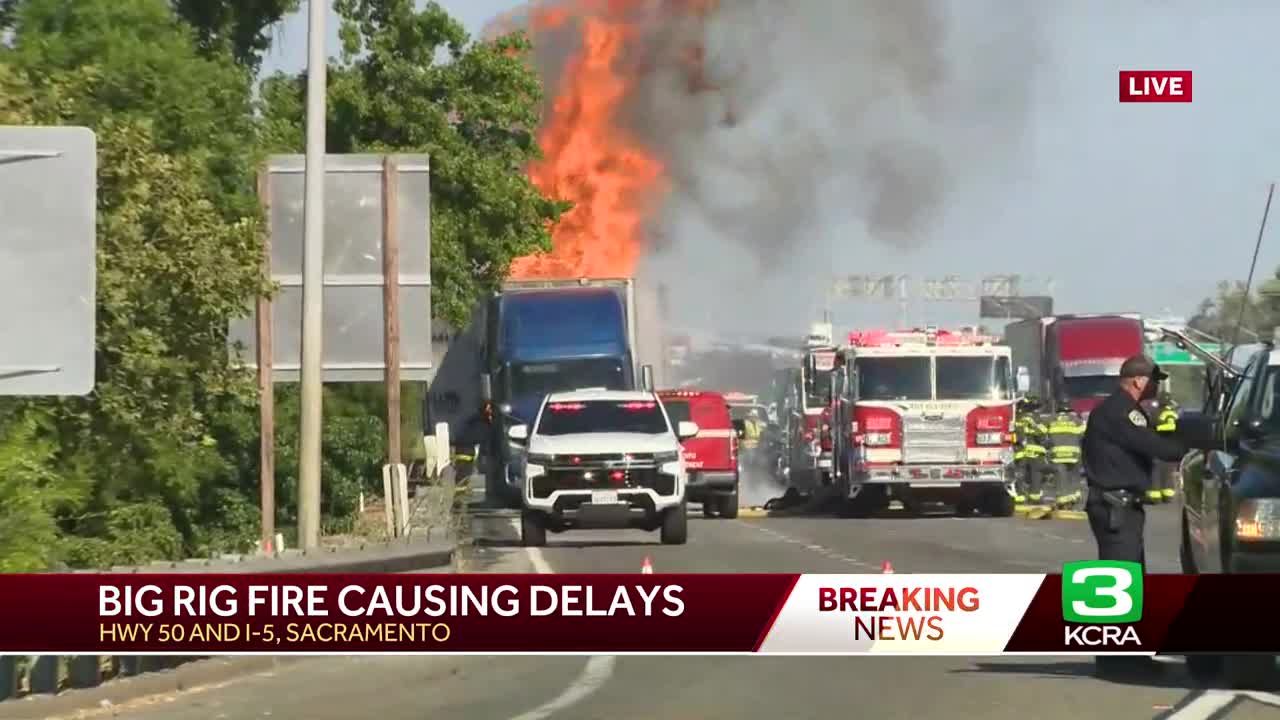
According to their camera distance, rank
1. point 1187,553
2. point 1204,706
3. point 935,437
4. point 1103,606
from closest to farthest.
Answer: point 1103,606 → point 1204,706 → point 1187,553 → point 935,437

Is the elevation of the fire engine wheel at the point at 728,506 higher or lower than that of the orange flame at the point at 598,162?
lower

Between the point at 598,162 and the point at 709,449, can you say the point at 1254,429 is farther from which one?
the point at 598,162

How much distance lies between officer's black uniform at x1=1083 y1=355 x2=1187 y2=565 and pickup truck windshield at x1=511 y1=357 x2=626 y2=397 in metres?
25.8

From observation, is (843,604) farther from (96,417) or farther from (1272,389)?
(96,417)

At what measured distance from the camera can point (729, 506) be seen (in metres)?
44.9

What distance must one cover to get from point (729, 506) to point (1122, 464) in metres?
30.5

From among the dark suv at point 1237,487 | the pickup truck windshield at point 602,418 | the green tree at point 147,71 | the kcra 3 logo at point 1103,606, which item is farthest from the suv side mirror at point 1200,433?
the green tree at point 147,71

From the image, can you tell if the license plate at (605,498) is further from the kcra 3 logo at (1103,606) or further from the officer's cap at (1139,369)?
the kcra 3 logo at (1103,606)

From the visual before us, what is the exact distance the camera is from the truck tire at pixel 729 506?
4475 centimetres

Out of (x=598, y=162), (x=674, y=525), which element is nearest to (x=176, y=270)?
(x=674, y=525)

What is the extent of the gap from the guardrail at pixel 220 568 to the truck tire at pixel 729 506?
16.8 m

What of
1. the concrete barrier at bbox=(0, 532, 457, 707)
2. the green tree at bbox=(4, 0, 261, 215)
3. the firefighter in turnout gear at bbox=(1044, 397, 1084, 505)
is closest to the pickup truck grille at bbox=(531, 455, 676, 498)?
the green tree at bbox=(4, 0, 261, 215)

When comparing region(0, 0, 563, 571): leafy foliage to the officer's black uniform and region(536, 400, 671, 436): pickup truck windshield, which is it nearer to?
region(536, 400, 671, 436): pickup truck windshield

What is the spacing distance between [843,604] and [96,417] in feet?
61.0
